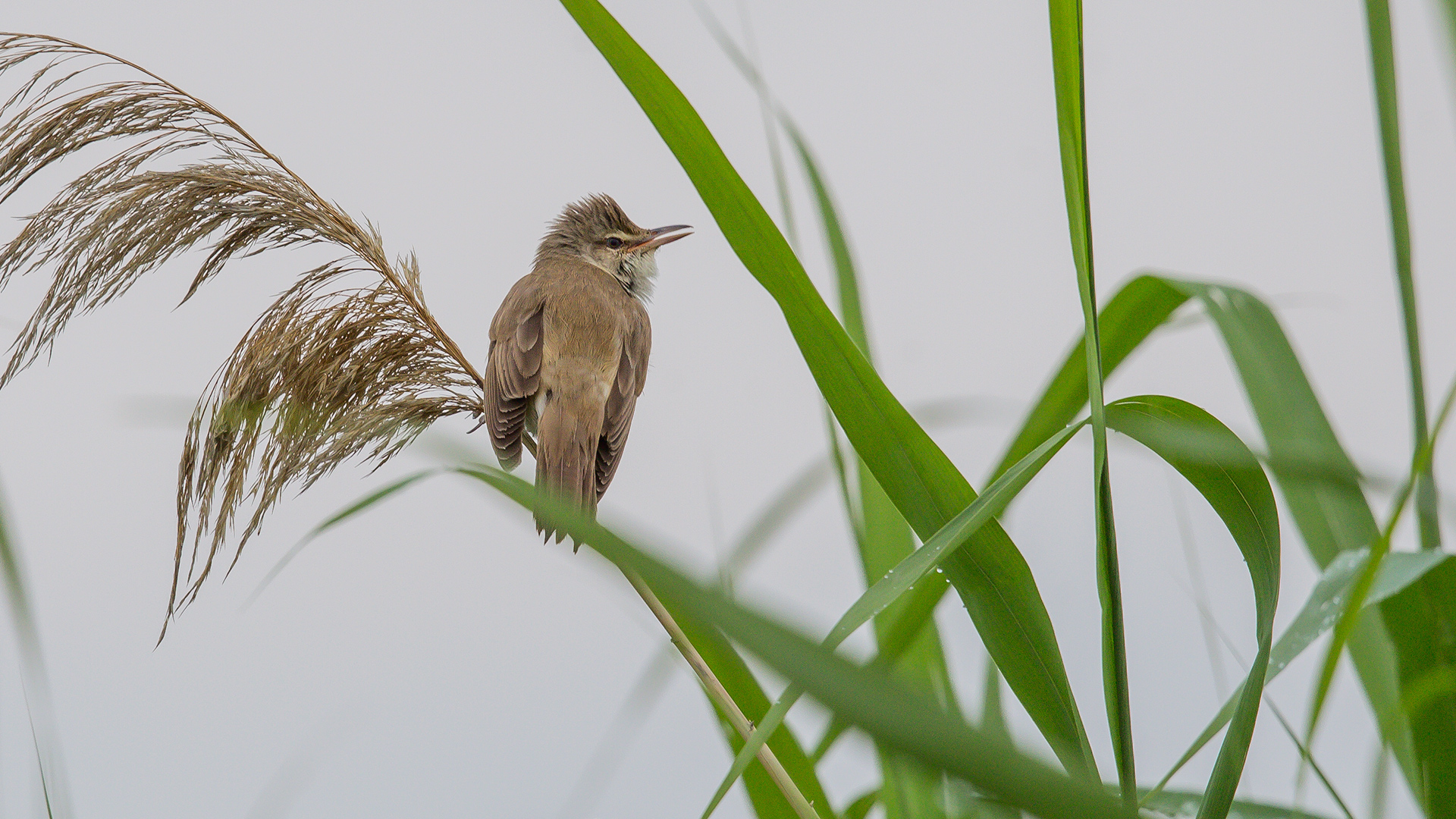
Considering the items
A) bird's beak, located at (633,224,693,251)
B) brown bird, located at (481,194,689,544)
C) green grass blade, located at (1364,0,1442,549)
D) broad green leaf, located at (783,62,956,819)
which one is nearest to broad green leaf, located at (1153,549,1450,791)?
green grass blade, located at (1364,0,1442,549)

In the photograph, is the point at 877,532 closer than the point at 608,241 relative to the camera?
Yes

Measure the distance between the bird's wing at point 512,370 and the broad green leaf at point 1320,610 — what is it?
1053 millimetres

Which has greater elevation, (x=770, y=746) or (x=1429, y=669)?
(x=1429, y=669)

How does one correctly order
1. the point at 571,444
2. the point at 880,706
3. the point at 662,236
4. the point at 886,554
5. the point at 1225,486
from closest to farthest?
the point at 880,706, the point at 1225,486, the point at 886,554, the point at 571,444, the point at 662,236

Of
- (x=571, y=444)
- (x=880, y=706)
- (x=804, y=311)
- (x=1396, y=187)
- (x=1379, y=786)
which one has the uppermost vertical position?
(x=1396, y=187)

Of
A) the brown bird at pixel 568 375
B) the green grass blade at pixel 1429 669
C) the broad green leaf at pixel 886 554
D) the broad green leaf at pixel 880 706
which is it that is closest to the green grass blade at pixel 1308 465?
the green grass blade at pixel 1429 669

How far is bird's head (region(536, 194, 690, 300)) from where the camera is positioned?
272cm

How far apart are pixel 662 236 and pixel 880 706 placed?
2355mm

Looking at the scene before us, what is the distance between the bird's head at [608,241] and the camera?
8.94ft

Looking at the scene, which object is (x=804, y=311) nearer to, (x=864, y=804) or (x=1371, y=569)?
(x=1371, y=569)

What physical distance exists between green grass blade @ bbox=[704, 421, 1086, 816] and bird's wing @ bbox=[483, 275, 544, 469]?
2.87 ft

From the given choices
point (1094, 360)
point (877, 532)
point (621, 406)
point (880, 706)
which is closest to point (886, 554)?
point (877, 532)

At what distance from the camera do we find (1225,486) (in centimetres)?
80

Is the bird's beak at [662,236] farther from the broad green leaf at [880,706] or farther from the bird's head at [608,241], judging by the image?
the broad green leaf at [880,706]
